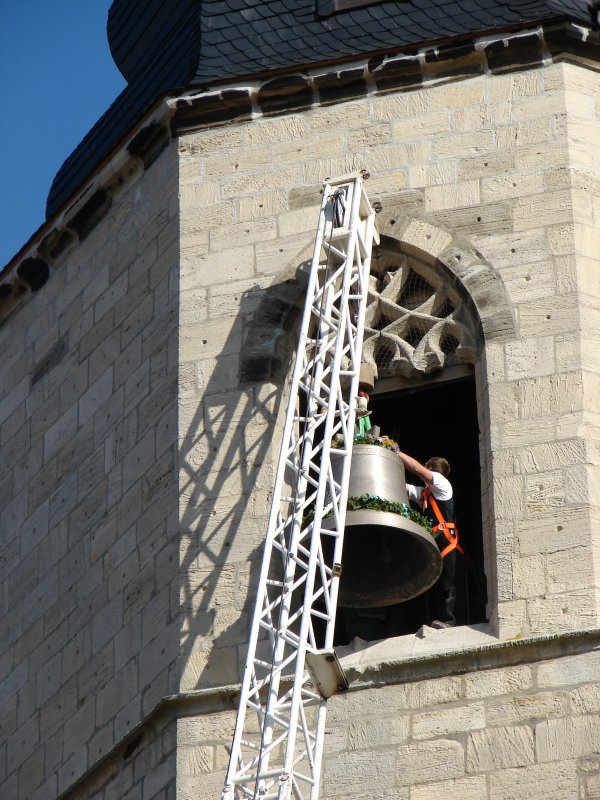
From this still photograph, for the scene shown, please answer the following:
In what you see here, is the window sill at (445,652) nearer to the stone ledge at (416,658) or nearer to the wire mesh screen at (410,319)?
the stone ledge at (416,658)

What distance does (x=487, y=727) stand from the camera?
13922mm

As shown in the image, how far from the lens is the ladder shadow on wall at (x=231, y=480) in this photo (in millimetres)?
14727

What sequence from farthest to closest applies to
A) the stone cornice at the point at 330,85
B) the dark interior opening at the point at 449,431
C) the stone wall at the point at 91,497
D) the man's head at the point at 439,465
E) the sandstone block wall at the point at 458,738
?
the stone cornice at the point at 330,85 < the dark interior opening at the point at 449,431 < the man's head at the point at 439,465 < the stone wall at the point at 91,497 < the sandstone block wall at the point at 458,738

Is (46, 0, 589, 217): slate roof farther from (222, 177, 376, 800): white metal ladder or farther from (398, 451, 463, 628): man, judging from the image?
(398, 451, 463, 628): man

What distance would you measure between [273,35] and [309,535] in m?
3.69

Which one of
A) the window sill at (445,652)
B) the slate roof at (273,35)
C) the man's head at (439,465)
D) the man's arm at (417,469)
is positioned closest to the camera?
the window sill at (445,652)

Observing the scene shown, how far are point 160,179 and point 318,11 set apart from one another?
1351 mm

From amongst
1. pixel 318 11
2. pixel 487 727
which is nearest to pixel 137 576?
pixel 487 727

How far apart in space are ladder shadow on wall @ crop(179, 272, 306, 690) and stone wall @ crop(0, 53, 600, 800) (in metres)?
0.01

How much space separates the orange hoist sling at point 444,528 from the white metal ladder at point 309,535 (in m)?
0.56

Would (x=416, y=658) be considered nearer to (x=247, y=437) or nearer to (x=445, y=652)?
(x=445, y=652)

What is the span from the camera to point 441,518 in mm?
15344

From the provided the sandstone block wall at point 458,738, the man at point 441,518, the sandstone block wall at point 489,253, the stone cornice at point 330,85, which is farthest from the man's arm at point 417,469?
the stone cornice at point 330,85

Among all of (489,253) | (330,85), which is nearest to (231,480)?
(489,253)
